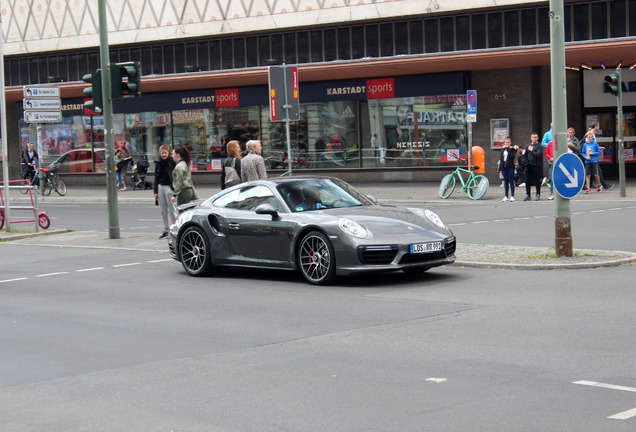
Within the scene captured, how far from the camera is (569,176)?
12336mm

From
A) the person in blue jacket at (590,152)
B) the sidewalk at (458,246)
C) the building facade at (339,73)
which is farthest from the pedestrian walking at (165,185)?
the building facade at (339,73)

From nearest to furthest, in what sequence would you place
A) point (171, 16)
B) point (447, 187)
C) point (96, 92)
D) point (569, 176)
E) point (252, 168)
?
point (569, 176) < point (252, 168) < point (96, 92) < point (447, 187) < point (171, 16)

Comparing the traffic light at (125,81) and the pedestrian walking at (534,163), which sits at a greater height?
the traffic light at (125,81)

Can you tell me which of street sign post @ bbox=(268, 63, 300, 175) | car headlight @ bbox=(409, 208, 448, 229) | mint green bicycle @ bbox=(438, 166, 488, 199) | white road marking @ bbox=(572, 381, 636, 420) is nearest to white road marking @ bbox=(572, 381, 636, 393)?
white road marking @ bbox=(572, 381, 636, 420)

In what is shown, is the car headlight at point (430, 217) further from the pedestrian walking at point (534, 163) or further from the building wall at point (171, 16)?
the building wall at point (171, 16)

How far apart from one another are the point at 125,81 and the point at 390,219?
8.35 m

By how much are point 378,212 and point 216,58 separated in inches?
1065

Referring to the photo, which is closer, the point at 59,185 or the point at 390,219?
the point at 390,219

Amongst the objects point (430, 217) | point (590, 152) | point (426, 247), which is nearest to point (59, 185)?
point (590, 152)

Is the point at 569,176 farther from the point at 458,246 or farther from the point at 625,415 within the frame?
the point at 625,415

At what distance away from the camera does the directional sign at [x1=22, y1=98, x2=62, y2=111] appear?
2244 centimetres

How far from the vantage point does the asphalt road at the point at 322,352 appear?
5.78 meters

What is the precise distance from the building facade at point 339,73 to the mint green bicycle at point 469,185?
438 cm

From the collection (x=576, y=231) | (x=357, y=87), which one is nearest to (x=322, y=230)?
(x=576, y=231)
